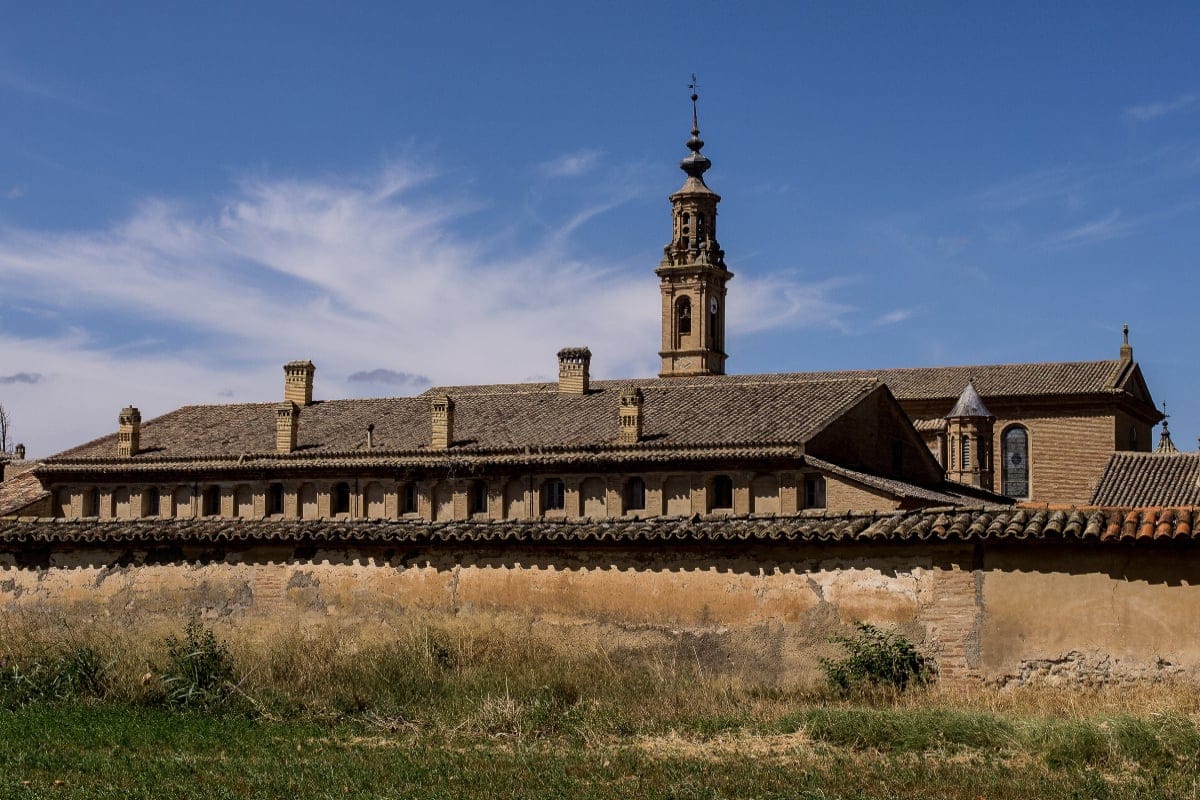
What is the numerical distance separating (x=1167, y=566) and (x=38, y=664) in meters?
13.2

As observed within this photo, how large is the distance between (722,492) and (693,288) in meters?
28.3

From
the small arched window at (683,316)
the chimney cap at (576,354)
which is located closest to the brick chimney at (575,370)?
the chimney cap at (576,354)

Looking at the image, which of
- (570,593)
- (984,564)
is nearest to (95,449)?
(570,593)

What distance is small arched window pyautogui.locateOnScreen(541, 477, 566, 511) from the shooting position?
99.8 ft

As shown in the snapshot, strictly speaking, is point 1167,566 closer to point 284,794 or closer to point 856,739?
point 856,739

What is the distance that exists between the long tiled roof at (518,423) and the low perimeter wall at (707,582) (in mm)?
6500

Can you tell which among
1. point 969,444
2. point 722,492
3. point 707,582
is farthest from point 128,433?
point 969,444

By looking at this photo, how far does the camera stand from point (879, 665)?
1747 centimetres

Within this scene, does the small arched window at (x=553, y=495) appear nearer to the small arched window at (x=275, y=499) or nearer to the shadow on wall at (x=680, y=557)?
the small arched window at (x=275, y=499)

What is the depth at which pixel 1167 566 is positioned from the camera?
15.8m

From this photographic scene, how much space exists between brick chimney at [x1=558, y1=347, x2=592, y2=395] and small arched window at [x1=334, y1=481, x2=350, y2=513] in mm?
6248

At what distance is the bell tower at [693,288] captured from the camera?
186 feet

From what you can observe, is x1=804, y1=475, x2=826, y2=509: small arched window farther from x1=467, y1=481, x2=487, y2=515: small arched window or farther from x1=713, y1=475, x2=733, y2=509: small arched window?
x1=467, y1=481, x2=487, y2=515: small arched window

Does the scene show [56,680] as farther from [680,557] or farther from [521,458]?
[521,458]
